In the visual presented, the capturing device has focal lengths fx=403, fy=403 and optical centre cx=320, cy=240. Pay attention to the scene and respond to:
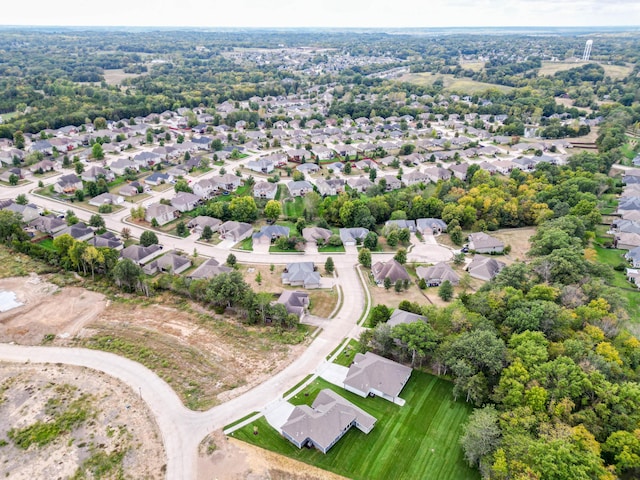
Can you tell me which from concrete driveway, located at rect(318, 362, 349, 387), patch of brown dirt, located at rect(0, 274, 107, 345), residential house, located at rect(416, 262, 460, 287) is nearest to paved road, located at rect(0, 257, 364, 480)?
concrete driveway, located at rect(318, 362, 349, 387)

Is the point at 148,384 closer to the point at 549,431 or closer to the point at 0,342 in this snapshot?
the point at 0,342

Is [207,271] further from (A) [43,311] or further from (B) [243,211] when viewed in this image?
(A) [43,311]

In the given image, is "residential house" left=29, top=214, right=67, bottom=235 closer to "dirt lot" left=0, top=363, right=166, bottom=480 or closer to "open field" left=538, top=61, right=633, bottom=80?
→ "dirt lot" left=0, top=363, right=166, bottom=480

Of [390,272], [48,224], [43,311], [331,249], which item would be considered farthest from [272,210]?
[43,311]

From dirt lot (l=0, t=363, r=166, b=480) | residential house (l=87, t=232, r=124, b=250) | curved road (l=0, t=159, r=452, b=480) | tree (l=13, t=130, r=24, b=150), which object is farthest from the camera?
tree (l=13, t=130, r=24, b=150)

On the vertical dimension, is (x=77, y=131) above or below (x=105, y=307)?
above

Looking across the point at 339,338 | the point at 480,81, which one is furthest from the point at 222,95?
the point at 339,338
